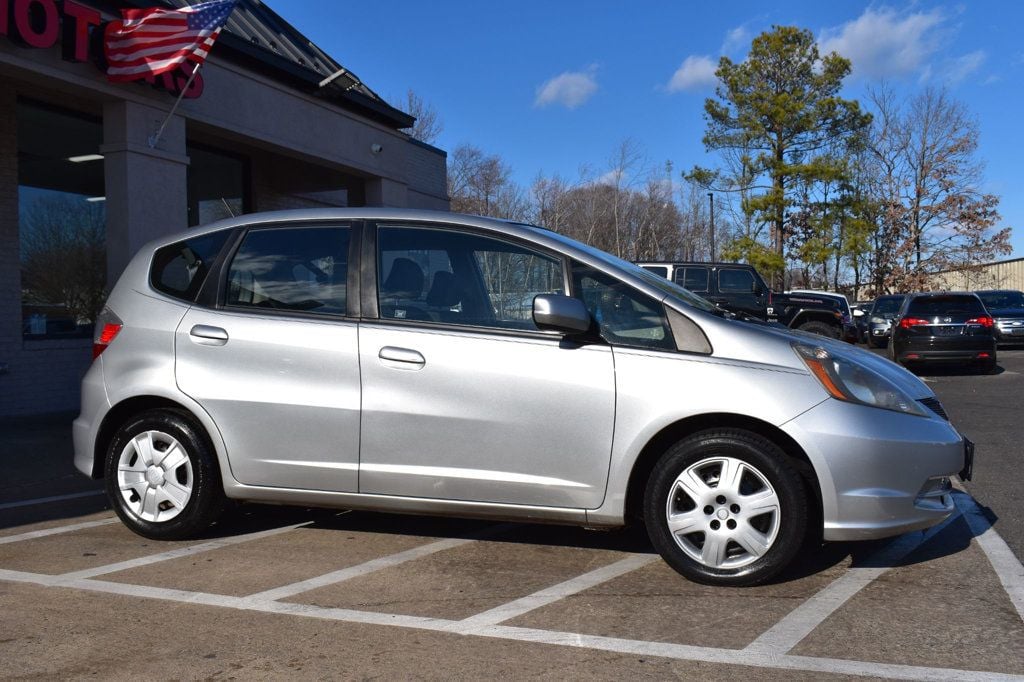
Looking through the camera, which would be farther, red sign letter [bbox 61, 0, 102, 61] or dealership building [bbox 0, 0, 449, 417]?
dealership building [bbox 0, 0, 449, 417]

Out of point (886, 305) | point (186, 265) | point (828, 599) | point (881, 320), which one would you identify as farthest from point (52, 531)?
point (886, 305)

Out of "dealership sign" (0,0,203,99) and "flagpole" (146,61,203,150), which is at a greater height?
"dealership sign" (0,0,203,99)

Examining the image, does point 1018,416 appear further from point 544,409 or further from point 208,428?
point 208,428

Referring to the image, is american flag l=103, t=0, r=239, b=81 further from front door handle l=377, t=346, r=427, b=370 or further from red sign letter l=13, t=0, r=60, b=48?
front door handle l=377, t=346, r=427, b=370

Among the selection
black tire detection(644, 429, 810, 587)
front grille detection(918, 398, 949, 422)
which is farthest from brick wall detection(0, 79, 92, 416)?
front grille detection(918, 398, 949, 422)

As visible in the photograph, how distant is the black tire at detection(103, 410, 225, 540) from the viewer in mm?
5082

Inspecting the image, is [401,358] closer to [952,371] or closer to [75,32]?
[75,32]

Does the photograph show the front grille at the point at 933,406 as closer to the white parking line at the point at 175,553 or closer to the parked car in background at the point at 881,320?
the white parking line at the point at 175,553

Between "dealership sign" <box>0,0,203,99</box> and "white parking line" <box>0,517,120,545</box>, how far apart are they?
5169mm

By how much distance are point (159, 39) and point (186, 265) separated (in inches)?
223

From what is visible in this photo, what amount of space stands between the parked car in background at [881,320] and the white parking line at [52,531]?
22.0 meters

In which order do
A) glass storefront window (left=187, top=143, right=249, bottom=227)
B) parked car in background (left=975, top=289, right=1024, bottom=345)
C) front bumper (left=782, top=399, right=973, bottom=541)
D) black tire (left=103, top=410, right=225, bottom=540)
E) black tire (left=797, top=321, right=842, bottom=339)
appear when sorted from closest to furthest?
front bumper (left=782, top=399, right=973, bottom=541) < black tire (left=103, top=410, right=225, bottom=540) < glass storefront window (left=187, top=143, right=249, bottom=227) < black tire (left=797, top=321, right=842, bottom=339) < parked car in background (left=975, top=289, right=1024, bottom=345)

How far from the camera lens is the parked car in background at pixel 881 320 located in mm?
24953

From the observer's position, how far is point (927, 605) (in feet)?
13.3
